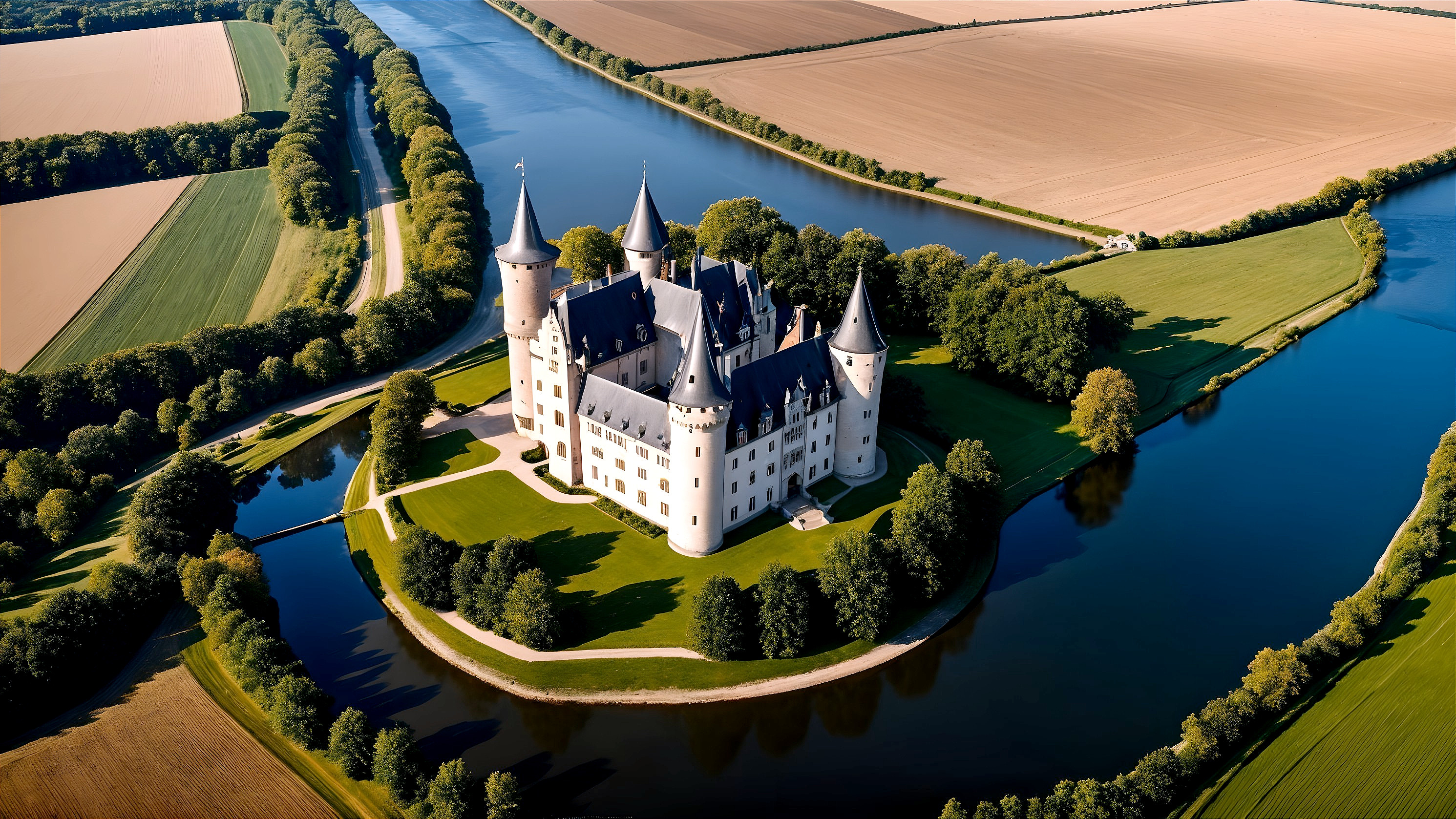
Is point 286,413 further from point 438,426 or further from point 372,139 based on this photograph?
point 372,139

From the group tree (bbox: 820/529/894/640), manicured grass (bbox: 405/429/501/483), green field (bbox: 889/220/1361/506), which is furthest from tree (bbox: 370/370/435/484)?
green field (bbox: 889/220/1361/506)

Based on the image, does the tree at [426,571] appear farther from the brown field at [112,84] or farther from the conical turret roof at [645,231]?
the brown field at [112,84]

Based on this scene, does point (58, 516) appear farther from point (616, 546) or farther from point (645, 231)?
point (645, 231)

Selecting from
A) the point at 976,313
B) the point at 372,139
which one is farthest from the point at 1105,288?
the point at 372,139

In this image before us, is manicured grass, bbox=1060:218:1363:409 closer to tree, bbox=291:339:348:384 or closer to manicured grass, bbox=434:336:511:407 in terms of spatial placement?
manicured grass, bbox=434:336:511:407

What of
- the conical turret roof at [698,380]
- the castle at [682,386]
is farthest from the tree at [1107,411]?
the conical turret roof at [698,380]

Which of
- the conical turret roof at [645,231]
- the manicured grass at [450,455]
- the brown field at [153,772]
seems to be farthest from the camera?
the conical turret roof at [645,231]

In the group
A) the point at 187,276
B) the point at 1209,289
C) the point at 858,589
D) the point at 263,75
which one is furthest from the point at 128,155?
the point at 1209,289
